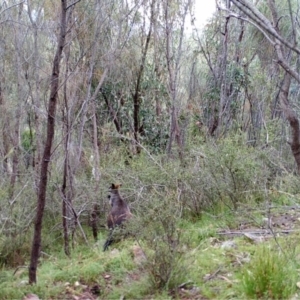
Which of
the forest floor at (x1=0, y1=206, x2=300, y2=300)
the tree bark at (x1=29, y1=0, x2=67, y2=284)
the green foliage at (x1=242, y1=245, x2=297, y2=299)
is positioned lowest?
the forest floor at (x1=0, y1=206, x2=300, y2=300)

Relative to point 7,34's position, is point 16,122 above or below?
below

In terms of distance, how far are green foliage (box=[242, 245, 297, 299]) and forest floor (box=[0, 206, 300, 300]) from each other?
2 centimetres

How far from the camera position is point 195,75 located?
12.9 m

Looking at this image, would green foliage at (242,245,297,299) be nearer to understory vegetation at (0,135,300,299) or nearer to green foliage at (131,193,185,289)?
understory vegetation at (0,135,300,299)

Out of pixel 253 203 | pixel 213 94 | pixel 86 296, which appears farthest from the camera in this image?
pixel 213 94

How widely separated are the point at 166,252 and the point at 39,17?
5978 mm

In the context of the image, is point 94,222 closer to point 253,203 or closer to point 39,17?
point 253,203

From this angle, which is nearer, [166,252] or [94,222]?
[166,252]

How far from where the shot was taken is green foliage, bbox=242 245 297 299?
3133 millimetres

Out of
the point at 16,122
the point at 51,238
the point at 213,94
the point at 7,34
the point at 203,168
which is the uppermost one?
the point at 7,34

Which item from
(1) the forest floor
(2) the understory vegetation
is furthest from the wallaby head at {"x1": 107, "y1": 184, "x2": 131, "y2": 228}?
(1) the forest floor

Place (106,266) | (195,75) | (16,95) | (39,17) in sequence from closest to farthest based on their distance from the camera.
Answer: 1. (106,266)
2. (39,17)
3. (16,95)
4. (195,75)

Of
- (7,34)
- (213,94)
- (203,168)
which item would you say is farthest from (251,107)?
(7,34)

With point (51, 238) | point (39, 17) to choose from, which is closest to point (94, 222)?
point (51, 238)
